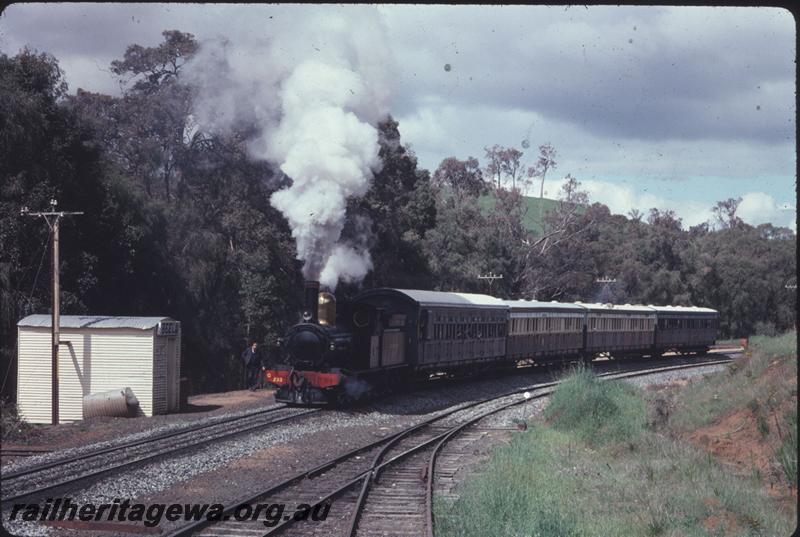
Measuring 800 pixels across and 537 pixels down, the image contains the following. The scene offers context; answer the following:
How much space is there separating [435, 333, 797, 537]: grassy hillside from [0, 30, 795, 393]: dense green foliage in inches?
558

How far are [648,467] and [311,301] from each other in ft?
32.9

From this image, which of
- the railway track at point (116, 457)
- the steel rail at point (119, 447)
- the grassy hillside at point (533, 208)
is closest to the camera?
A: the railway track at point (116, 457)

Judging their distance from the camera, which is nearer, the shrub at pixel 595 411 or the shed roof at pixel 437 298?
the shrub at pixel 595 411

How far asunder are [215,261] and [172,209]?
2.63 metres

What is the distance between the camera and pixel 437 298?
2588cm

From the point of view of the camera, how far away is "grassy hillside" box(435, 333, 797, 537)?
10000mm

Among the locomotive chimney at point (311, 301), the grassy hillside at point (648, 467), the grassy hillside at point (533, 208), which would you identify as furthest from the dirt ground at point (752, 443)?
the grassy hillside at point (533, 208)

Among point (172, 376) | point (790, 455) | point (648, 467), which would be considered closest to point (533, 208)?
point (172, 376)

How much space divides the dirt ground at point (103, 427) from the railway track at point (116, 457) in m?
1.28

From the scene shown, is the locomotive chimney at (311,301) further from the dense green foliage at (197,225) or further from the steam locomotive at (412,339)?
the dense green foliage at (197,225)

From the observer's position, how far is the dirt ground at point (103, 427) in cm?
1662

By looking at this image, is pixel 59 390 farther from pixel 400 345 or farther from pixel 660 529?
pixel 660 529

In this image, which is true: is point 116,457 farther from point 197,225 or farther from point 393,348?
point 197,225

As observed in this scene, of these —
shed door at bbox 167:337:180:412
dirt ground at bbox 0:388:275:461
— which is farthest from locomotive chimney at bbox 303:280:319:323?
shed door at bbox 167:337:180:412
